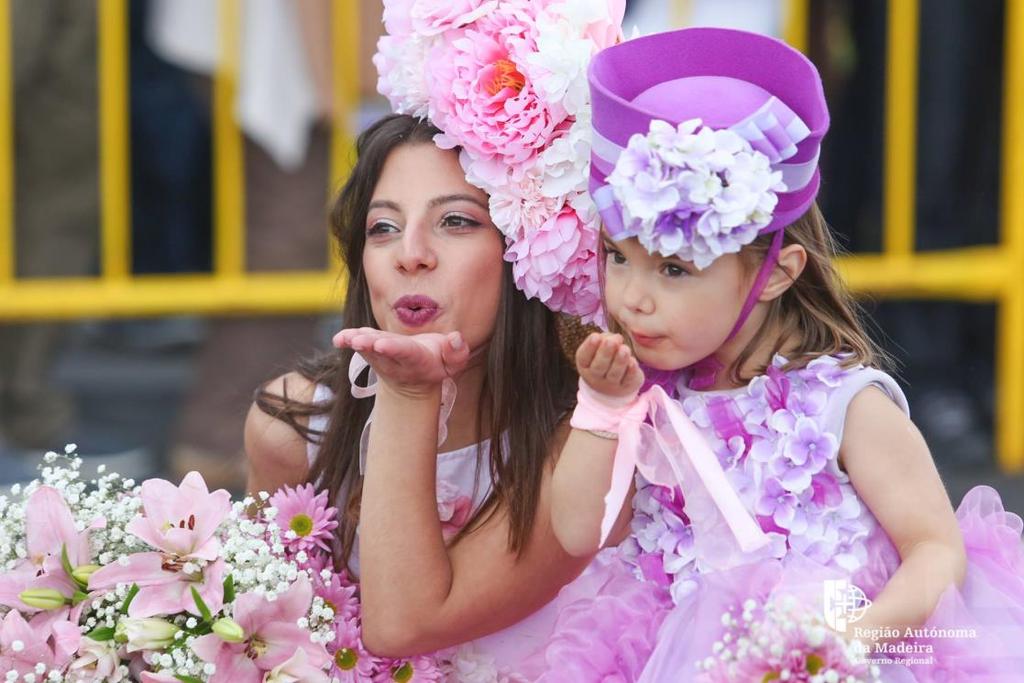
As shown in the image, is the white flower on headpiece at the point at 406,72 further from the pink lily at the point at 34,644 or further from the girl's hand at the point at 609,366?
the pink lily at the point at 34,644

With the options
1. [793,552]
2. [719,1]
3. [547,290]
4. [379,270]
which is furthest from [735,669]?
[719,1]

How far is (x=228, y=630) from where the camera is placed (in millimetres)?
2305

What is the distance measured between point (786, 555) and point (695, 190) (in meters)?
0.57

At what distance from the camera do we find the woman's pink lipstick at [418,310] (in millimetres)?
2664

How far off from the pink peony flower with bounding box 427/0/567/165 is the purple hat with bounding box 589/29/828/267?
163 mm

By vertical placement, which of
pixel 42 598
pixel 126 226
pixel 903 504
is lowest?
pixel 126 226

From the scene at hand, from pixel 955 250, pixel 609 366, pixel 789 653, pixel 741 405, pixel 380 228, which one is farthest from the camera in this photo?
pixel 955 250

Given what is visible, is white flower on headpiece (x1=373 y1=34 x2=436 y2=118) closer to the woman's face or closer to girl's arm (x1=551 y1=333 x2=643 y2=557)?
the woman's face

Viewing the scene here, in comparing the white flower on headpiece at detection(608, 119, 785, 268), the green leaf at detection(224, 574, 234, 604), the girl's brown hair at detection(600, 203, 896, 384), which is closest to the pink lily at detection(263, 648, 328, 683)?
the green leaf at detection(224, 574, 234, 604)

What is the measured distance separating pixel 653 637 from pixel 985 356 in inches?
123

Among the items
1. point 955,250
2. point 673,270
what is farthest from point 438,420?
point 955,250

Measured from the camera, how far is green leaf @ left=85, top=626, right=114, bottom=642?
7.79ft

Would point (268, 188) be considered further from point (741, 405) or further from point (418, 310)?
point (741, 405)

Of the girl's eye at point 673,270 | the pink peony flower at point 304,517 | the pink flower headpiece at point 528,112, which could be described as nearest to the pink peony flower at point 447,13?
the pink flower headpiece at point 528,112
